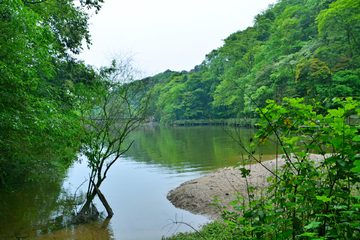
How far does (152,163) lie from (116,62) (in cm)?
991

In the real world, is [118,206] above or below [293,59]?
below

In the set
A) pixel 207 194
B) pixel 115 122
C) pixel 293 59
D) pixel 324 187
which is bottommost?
pixel 207 194

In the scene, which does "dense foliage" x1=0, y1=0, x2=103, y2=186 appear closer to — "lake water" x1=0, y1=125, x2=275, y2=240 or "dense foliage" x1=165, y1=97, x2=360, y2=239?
"lake water" x1=0, y1=125, x2=275, y2=240

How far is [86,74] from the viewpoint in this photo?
33.5 ft

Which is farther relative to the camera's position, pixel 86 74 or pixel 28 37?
pixel 86 74

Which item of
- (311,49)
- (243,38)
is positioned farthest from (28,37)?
(243,38)

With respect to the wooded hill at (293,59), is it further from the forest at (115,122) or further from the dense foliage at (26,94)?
the dense foliage at (26,94)

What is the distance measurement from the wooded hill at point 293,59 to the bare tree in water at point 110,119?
75 cm

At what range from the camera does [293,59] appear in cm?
3209

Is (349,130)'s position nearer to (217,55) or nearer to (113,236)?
(113,236)

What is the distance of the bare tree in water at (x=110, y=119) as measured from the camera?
25.1 feet

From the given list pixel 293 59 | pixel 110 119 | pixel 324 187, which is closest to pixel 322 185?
pixel 324 187

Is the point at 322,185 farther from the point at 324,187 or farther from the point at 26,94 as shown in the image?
the point at 26,94

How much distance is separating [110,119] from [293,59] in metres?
30.5
